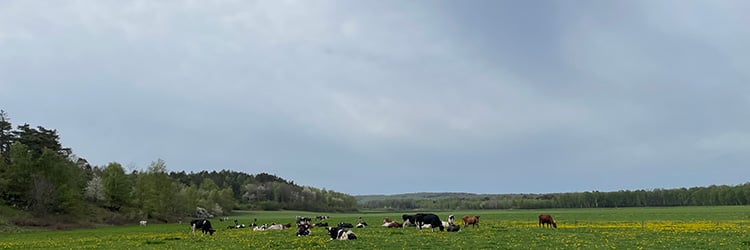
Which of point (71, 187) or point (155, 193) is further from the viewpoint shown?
point (155, 193)

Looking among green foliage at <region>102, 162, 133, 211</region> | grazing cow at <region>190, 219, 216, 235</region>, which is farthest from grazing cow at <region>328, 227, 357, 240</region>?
green foliage at <region>102, 162, 133, 211</region>

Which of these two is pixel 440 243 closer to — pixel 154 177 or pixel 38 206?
pixel 38 206

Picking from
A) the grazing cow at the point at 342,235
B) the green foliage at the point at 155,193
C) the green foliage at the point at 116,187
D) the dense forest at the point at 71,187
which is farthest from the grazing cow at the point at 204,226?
the green foliage at the point at 116,187

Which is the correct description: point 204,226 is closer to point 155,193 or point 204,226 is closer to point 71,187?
point 71,187

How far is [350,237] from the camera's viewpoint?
32.1m

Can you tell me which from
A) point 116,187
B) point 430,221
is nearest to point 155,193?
point 116,187

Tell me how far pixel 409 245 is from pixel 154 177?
77.1 metres

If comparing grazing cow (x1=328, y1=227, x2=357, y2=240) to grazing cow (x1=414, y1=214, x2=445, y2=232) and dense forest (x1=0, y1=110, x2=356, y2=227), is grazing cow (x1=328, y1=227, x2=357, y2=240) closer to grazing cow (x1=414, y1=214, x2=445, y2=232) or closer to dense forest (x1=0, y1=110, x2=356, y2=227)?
grazing cow (x1=414, y1=214, x2=445, y2=232)

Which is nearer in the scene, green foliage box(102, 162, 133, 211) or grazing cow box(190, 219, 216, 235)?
grazing cow box(190, 219, 216, 235)

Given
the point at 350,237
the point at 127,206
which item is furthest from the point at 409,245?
the point at 127,206

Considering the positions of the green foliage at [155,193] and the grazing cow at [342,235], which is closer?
the grazing cow at [342,235]

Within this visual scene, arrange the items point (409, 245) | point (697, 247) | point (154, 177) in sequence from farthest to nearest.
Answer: point (154, 177) < point (409, 245) < point (697, 247)

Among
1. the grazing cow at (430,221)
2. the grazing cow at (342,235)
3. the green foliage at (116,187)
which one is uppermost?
the green foliage at (116,187)

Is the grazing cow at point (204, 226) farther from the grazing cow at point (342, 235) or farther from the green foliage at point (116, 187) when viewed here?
the green foliage at point (116, 187)
